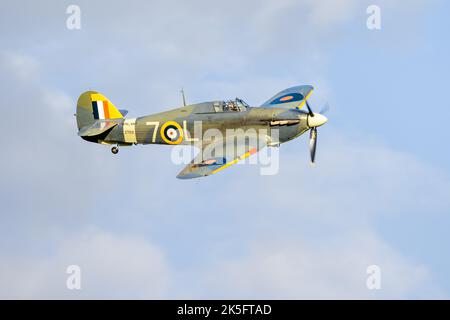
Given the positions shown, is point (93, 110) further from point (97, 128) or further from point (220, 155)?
point (220, 155)

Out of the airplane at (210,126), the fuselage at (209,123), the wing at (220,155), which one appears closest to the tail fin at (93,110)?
the airplane at (210,126)

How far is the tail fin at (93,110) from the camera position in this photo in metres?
43.0

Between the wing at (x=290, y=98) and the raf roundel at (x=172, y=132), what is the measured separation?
15.4 feet

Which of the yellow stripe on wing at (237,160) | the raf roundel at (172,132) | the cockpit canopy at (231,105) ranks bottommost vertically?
the yellow stripe on wing at (237,160)

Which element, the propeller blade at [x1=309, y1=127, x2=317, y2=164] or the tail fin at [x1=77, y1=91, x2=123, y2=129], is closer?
the propeller blade at [x1=309, y1=127, x2=317, y2=164]

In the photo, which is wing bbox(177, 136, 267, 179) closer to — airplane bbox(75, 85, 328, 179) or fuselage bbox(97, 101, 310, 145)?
airplane bbox(75, 85, 328, 179)

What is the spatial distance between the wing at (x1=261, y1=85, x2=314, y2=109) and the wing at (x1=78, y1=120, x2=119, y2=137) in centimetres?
719

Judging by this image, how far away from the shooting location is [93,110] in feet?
141

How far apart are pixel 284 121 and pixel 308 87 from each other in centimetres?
558

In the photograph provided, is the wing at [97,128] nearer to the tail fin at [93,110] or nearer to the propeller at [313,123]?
the tail fin at [93,110]

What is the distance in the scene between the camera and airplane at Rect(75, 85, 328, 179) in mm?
40000

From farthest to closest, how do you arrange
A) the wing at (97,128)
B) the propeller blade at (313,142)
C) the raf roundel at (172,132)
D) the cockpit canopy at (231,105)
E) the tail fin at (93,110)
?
1. the tail fin at (93,110)
2. the wing at (97,128)
3. the raf roundel at (172,132)
4. the cockpit canopy at (231,105)
5. the propeller blade at (313,142)

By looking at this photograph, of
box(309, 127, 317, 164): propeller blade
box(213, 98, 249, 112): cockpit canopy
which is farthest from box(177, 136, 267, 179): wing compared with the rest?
box(309, 127, 317, 164): propeller blade

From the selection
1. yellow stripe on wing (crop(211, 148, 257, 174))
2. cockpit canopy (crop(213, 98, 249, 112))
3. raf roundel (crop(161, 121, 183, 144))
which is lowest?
yellow stripe on wing (crop(211, 148, 257, 174))
